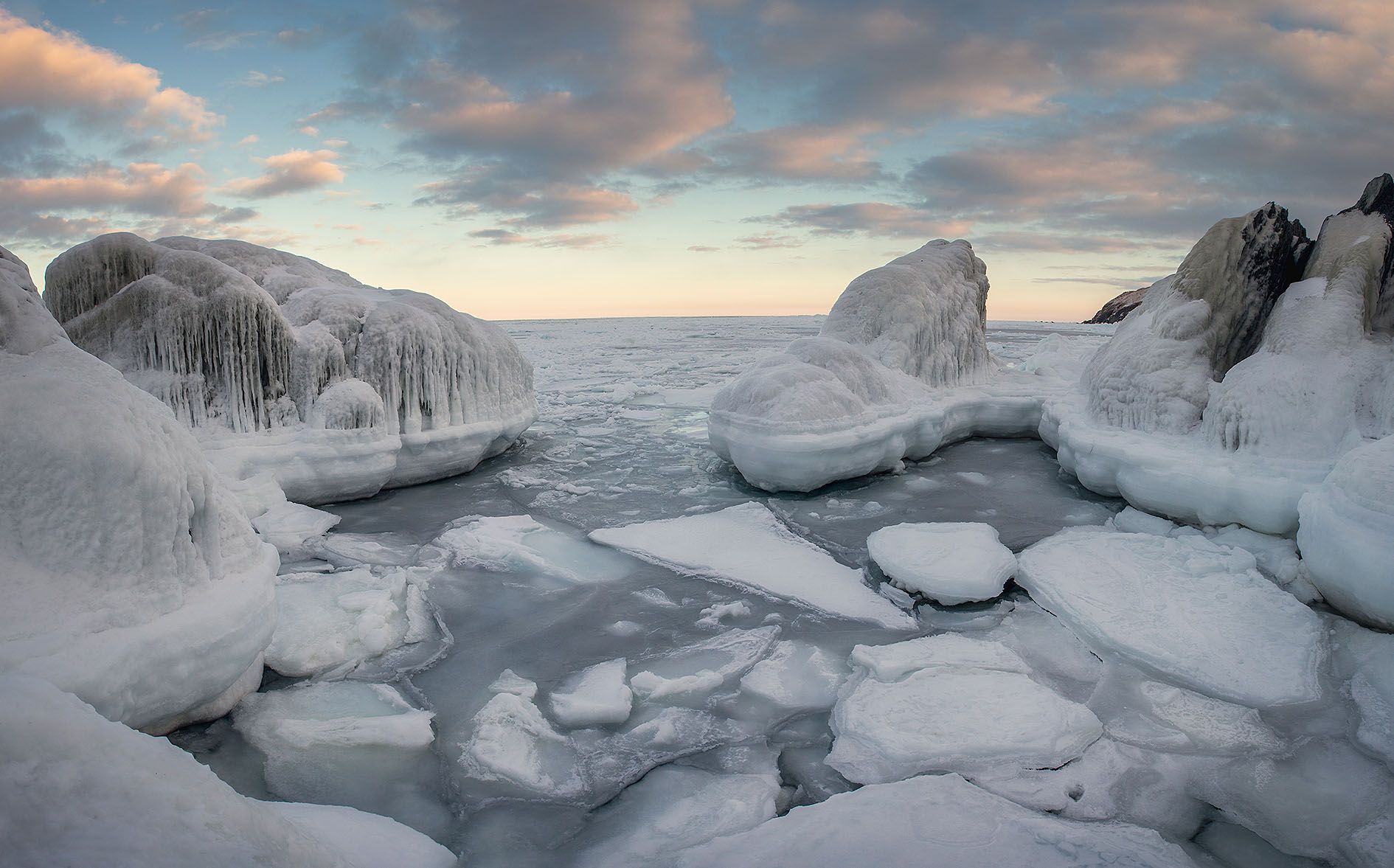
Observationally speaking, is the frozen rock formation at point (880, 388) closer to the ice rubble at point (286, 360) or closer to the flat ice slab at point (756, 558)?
the flat ice slab at point (756, 558)

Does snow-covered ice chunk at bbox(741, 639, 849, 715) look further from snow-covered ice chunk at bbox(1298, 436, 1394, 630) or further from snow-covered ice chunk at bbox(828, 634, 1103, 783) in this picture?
snow-covered ice chunk at bbox(1298, 436, 1394, 630)

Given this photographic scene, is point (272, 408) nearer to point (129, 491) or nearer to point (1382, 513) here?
point (129, 491)

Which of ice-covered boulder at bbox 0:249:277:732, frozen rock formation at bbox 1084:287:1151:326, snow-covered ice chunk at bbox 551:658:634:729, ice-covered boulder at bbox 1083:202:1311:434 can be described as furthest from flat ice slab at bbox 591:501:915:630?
frozen rock formation at bbox 1084:287:1151:326

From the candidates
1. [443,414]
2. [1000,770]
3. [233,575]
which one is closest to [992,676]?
[1000,770]

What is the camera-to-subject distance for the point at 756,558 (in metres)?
4.93

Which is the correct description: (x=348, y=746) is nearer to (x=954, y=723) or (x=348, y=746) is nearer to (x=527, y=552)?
(x=527, y=552)

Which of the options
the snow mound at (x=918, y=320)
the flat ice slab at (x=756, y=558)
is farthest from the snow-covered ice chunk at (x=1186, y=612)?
the snow mound at (x=918, y=320)

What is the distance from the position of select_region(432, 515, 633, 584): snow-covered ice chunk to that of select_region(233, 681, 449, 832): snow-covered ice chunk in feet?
5.07

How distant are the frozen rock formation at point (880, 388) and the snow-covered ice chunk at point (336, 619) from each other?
3307 mm

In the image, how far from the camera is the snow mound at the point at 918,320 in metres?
8.05

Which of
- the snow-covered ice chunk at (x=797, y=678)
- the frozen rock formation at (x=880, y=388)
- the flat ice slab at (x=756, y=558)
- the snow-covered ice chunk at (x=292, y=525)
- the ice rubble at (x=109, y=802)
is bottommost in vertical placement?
the snow-covered ice chunk at (x=797, y=678)

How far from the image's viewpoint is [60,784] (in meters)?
1.53

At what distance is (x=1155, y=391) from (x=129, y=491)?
6.78m

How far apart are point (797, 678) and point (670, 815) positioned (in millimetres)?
1090
